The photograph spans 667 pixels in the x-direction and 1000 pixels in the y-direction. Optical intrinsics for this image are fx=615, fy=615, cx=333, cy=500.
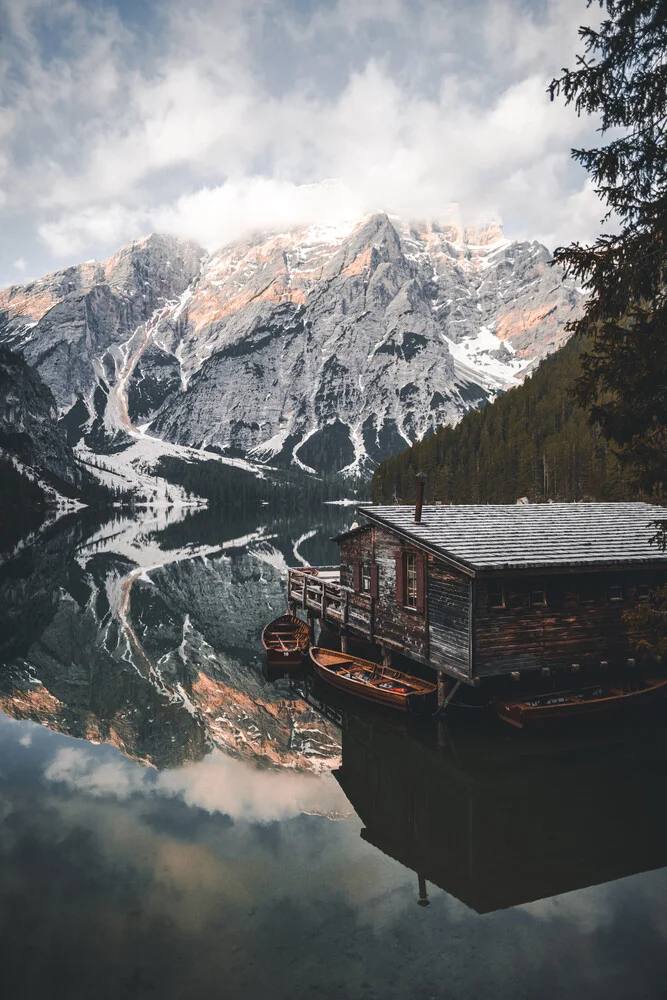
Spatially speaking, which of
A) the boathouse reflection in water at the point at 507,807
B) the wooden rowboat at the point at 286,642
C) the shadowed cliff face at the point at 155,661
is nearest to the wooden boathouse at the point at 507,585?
the boathouse reflection in water at the point at 507,807

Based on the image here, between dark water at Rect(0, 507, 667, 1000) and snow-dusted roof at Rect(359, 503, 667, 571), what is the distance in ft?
22.9

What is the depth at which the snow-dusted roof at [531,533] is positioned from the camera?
24.9 meters

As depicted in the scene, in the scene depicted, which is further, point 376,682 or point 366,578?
point 366,578

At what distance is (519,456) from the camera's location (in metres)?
132

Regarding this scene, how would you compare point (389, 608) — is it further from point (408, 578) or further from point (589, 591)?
point (589, 591)

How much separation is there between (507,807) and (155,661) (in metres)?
26.6

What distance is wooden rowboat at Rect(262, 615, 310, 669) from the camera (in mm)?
35281

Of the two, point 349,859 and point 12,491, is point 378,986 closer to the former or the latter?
point 349,859

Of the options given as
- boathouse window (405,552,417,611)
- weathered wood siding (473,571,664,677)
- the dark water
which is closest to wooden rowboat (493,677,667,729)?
the dark water

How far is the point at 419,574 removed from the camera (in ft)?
89.7

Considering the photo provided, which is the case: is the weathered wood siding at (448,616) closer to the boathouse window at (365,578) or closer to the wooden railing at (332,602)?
the wooden railing at (332,602)

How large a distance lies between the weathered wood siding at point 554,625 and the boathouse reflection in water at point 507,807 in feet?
10.4

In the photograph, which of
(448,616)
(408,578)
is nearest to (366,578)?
(408,578)

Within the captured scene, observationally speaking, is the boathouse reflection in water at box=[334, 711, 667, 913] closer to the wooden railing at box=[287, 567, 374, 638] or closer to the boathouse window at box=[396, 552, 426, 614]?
the boathouse window at box=[396, 552, 426, 614]
